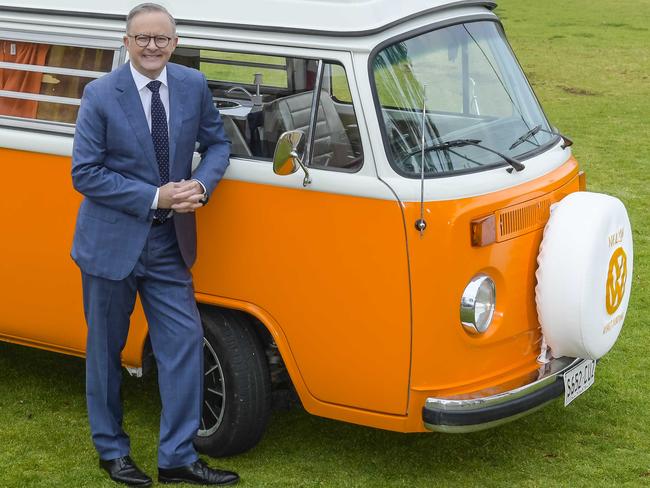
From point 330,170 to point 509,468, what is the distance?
1.66 metres

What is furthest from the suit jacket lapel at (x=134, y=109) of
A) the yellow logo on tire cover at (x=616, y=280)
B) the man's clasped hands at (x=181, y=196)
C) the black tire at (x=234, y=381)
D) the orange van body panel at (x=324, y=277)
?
the yellow logo on tire cover at (x=616, y=280)

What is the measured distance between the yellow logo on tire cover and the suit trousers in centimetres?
181

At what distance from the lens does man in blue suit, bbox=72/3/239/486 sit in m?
4.79

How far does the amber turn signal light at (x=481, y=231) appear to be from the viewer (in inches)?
192

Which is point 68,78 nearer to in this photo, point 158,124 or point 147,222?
point 158,124

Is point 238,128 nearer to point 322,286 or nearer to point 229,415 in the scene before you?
point 322,286

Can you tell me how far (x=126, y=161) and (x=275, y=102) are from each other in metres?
0.79

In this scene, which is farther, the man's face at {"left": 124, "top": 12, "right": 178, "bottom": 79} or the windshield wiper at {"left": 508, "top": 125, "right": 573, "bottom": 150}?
the windshield wiper at {"left": 508, "top": 125, "right": 573, "bottom": 150}

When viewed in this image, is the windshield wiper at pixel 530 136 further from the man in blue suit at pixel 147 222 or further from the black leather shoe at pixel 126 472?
the black leather shoe at pixel 126 472

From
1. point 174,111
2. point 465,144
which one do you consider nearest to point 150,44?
point 174,111

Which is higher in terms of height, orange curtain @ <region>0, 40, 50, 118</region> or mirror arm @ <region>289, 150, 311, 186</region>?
orange curtain @ <region>0, 40, 50, 118</region>

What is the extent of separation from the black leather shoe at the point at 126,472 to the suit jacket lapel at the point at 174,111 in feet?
4.42

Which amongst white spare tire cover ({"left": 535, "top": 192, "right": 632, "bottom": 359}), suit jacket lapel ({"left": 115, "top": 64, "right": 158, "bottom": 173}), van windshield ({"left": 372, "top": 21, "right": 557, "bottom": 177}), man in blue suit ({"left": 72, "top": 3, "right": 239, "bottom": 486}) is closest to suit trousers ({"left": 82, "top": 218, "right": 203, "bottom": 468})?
man in blue suit ({"left": 72, "top": 3, "right": 239, "bottom": 486})

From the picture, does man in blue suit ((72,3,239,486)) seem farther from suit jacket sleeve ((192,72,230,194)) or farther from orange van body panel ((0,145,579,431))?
orange van body panel ((0,145,579,431))
